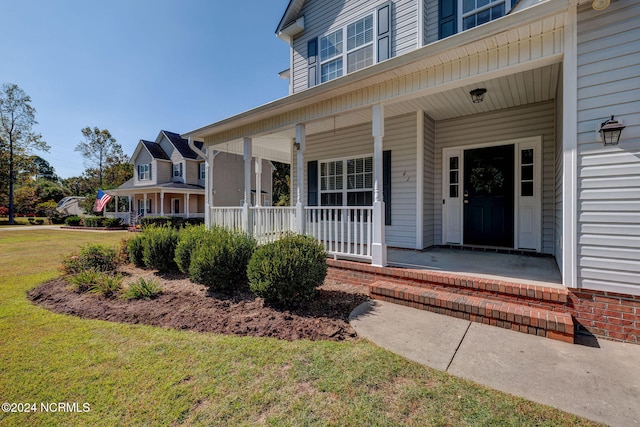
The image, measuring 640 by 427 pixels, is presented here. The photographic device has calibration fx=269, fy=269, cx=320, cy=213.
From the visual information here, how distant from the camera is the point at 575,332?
9.23 ft

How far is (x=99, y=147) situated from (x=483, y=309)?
42.8 meters

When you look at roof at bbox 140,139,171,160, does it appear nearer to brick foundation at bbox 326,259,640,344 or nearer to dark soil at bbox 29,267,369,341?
dark soil at bbox 29,267,369,341

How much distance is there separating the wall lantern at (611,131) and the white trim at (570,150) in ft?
0.69

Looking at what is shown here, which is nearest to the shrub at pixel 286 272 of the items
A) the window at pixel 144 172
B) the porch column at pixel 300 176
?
the porch column at pixel 300 176

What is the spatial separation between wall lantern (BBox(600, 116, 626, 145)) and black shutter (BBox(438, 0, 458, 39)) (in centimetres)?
376

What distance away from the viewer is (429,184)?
19.7 ft

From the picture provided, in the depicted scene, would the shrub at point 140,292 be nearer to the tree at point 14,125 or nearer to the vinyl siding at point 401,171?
the vinyl siding at point 401,171

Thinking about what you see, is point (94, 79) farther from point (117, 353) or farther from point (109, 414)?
point (109, 414)

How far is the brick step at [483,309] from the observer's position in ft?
9.03

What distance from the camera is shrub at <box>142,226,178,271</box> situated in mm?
5547

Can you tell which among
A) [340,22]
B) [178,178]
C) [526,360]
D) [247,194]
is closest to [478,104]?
[340,22]

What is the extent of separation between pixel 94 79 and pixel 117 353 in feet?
56.3

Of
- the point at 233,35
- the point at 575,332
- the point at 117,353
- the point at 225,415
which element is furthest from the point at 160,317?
the point at 233,35

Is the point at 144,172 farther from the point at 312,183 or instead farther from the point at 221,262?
the point at 221,262
